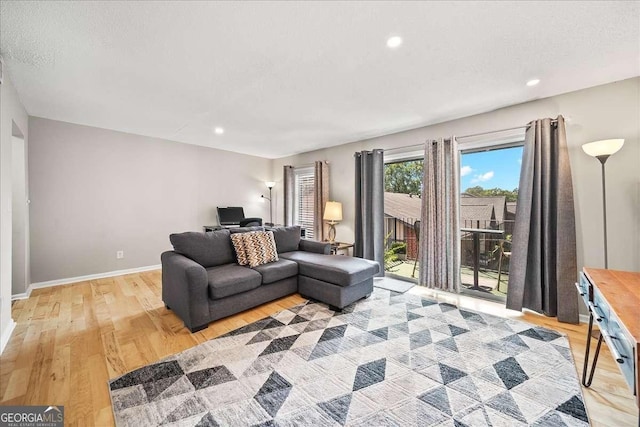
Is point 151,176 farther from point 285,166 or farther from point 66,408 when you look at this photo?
point 66,408

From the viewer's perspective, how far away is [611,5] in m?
1.49

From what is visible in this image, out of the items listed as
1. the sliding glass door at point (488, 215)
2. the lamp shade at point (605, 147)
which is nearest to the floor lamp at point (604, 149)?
the lamp shade at point (605, 147)

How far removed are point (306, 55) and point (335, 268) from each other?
2.09 metres

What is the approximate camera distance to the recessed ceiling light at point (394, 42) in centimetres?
179

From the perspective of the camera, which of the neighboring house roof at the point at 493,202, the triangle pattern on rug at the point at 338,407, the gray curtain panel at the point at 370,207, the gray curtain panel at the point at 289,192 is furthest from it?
the gray curtain panel at the point at 289,192

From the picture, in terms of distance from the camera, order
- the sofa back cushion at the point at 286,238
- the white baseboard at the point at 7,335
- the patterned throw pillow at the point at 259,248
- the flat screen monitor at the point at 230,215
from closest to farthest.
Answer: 1. the white baseboard at the point at 7,335
2. the patterned throw pillow at the point at 259,248
3. the sofa back cushion at the point at 286,238
4. the flat screen monitor at the point at 230,215

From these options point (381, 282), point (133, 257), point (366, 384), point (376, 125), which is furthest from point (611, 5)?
point (133, 257)

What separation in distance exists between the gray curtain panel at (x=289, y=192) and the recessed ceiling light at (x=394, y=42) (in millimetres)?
4023

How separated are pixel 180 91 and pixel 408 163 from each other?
326 centimetres

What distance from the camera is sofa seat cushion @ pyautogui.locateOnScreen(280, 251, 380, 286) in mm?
2762

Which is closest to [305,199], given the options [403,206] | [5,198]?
[403,206]

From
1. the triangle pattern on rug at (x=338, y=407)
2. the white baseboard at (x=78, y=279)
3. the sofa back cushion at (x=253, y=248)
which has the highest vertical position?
→ the sofa back cushion at (x=253, y=248)

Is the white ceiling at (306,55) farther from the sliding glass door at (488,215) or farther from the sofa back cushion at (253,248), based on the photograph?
the sofa back cushion at (253,248)

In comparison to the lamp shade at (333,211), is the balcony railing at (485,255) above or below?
below
